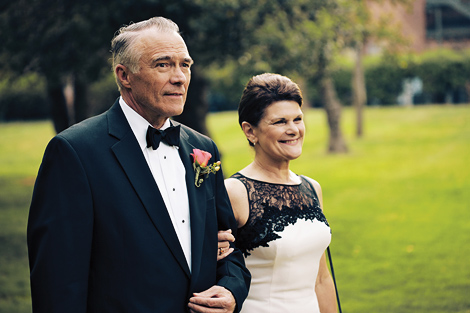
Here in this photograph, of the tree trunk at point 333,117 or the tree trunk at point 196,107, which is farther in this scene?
the tree trunk at point 333,117

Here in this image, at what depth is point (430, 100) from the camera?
121 feet

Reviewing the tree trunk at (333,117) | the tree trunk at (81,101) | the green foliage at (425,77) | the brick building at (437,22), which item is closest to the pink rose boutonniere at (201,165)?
the tree trunk at (81,101)

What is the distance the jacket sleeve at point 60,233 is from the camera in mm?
2375

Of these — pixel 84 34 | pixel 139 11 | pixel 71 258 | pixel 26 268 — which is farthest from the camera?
pixel 84 34

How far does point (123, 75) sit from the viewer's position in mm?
2688

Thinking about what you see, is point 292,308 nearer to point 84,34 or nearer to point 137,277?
point 137,277

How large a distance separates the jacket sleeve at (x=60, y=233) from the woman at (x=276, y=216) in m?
1.13

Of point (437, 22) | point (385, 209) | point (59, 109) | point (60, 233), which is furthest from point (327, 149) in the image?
point (437, 22)

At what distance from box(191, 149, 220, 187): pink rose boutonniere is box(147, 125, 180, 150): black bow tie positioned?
0.40ft

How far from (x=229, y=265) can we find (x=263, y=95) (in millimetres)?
1030

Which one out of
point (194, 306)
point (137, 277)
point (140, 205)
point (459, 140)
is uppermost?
point (140, 205)

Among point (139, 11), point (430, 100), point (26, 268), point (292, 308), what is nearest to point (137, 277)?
point (292, 308)

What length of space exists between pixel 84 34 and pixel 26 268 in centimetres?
432

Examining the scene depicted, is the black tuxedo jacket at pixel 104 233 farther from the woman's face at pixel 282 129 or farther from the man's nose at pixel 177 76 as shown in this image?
the woman's face at pixel 282 129
